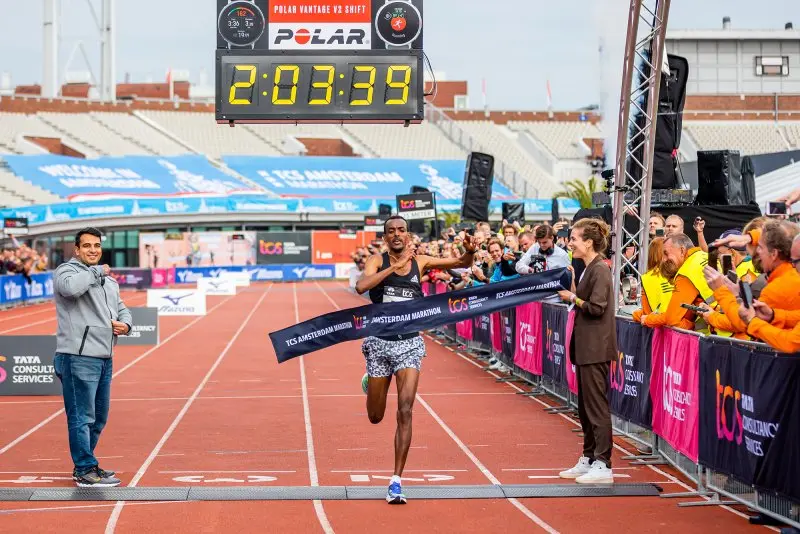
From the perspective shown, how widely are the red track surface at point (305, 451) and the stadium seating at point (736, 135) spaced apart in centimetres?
5301

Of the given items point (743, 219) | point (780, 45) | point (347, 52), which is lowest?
point (743, 219)

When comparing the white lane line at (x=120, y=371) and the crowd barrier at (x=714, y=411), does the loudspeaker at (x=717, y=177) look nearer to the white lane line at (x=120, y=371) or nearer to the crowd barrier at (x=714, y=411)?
the crowd barrier at (x=714, y=411)

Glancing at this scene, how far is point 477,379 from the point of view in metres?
18.1

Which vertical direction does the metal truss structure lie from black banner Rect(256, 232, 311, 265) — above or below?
above

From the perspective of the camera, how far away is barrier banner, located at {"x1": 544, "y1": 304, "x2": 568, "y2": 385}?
14.1m

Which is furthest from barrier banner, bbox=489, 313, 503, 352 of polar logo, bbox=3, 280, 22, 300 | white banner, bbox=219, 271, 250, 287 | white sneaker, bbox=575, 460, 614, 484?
white banner, bbox=219, 271, 250, 287

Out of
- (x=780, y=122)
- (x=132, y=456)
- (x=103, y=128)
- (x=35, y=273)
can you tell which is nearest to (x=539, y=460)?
(x=132, y=456)

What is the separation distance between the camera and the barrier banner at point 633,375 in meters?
10.7

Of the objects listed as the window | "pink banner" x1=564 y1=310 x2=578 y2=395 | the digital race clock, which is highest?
the window

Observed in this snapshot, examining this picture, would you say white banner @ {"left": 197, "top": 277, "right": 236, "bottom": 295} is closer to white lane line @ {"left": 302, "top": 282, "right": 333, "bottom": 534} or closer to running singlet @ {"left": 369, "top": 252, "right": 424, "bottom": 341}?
white lane line @ {"left": 302, "top": 282, "right": 333, "bottom": 534}

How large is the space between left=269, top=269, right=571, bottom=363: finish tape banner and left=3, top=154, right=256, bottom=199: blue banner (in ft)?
175

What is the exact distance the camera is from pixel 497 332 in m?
19.1

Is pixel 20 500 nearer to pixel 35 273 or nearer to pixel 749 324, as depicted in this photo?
pixel 749 324

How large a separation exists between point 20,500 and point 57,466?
161cm
